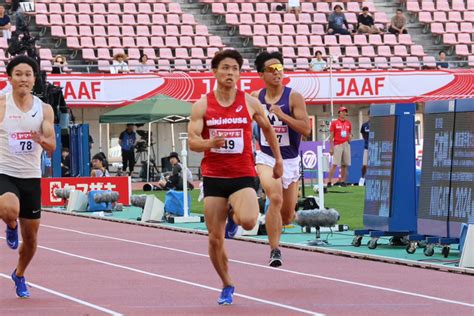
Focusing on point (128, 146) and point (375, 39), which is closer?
point (128, 146)

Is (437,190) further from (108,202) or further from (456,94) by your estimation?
(456,94)

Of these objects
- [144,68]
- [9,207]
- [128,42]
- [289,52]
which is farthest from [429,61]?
[9,207]

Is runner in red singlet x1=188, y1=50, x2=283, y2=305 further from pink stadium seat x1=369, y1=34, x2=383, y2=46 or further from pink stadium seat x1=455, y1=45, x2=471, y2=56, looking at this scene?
pink stadium seat x1=455, y1=45, x2=471, y2=56

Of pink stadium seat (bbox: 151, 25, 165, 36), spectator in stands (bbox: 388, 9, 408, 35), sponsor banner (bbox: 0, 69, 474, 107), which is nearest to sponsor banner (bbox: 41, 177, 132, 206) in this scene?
sponsor banner (bbox: 0, 69, 474, 107)

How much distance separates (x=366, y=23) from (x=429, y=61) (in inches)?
129

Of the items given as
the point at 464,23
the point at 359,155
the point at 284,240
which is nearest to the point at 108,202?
the point at 284,240

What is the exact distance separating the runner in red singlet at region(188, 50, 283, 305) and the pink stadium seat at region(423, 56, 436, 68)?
29.1 metres

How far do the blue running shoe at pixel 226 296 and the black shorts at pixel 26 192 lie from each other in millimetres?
1655

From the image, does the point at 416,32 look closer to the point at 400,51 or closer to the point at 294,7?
the point at 400,51

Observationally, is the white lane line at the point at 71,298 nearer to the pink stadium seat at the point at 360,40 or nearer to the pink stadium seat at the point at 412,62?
the pink stadium seat at the point at 412,62

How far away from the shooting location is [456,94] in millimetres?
38969

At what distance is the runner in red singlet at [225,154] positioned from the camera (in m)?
11.0

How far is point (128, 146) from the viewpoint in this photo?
3691cm

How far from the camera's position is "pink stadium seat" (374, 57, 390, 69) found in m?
40.2
